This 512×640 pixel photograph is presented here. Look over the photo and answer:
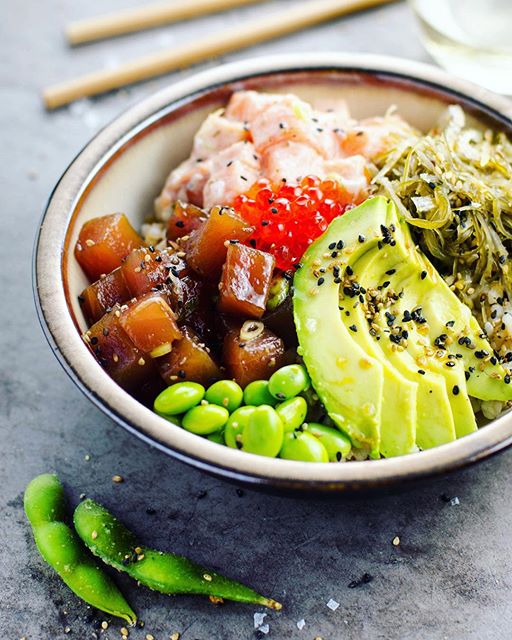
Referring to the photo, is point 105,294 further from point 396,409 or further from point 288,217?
point 396,409

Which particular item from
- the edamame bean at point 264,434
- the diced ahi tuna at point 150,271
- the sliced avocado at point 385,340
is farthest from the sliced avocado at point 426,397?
the diced ahi tuna at point 150,271

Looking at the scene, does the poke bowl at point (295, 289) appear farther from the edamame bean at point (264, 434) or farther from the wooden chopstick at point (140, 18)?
the wooden chopstick at point (140, 18)

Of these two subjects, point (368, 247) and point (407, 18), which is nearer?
point (368, 247)

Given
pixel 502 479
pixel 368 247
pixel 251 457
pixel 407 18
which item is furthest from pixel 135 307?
pixel 407 18

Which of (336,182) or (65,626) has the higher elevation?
(336,182)

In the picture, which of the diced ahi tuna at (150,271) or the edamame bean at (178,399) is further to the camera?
the diced ahi tuna at (150,271)

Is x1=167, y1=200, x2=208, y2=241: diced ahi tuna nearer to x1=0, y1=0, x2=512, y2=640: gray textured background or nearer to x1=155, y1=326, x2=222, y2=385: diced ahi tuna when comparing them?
x1=155, y1=326, x2=222, y2=385: diced ahi tuna

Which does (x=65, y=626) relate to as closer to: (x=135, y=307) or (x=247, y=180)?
(x=135, y=307)

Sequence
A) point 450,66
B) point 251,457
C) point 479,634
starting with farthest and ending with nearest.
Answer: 1. point 450,66
2. point 479,634
3. point 251,457
